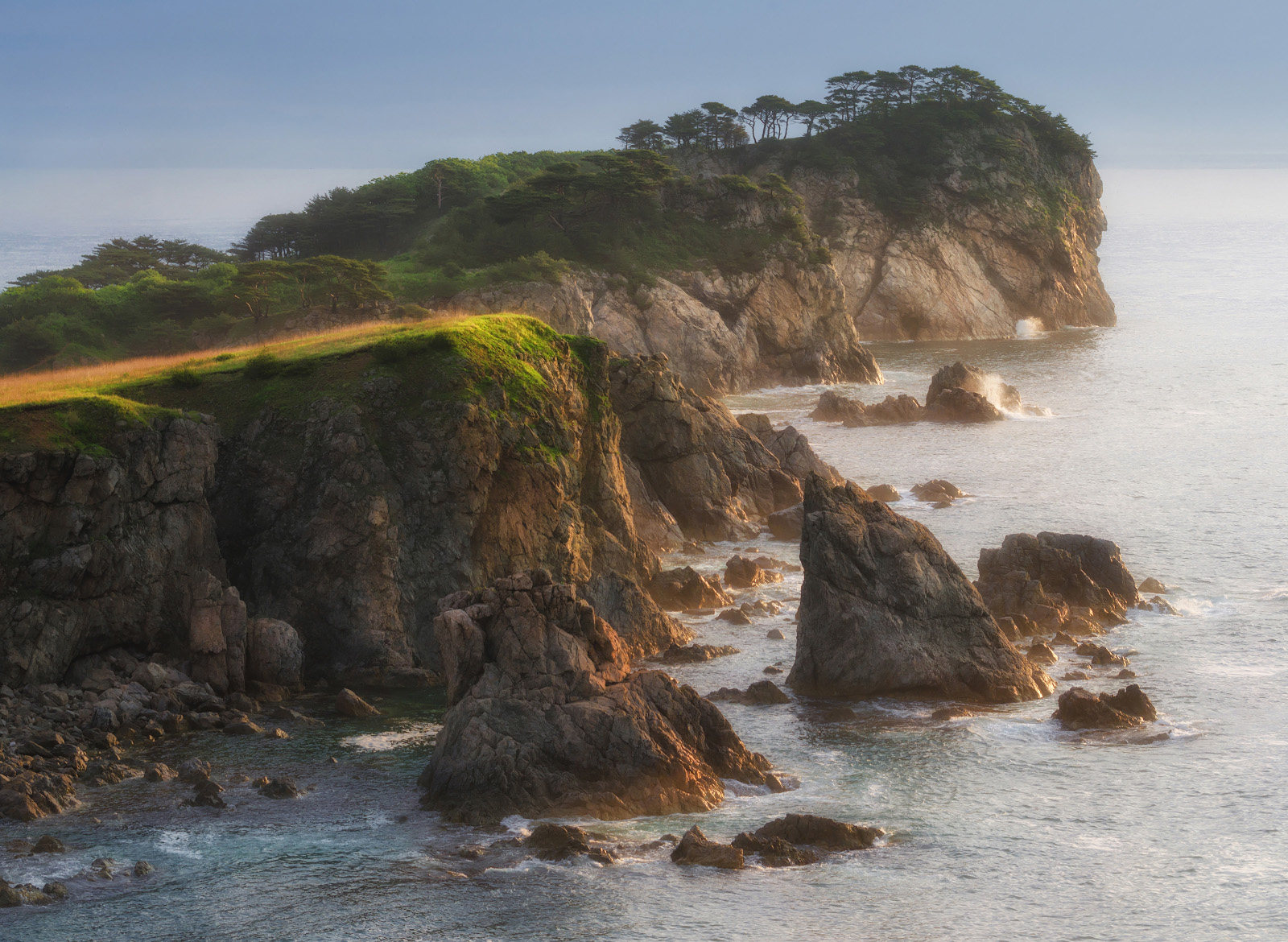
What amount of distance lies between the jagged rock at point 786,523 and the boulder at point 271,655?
2557 centimetres

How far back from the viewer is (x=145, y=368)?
45.1m

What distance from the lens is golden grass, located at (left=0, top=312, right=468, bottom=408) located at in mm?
38375

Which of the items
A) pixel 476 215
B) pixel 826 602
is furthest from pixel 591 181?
pixel 826 602

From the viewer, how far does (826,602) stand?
117ft

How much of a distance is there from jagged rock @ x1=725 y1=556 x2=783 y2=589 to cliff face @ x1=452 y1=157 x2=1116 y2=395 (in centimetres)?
4974

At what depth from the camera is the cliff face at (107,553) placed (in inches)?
1303

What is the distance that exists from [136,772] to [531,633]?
9982 mm

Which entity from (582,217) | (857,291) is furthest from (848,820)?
(857,291)

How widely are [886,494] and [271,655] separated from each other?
1423 inches

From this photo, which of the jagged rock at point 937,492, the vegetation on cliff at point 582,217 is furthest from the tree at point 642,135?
the jagged rock at point 937,492

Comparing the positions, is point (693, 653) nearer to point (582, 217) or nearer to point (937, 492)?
point (937, 492)

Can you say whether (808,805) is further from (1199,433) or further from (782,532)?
(1199,433)

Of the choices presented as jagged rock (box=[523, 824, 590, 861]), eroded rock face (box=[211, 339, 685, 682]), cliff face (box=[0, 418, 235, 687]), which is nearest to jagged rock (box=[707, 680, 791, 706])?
eroded rock face (box=[211, 339, 685, 682])

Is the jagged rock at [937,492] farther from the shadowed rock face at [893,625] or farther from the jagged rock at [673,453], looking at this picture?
the shadowed rock face at [893,625]
